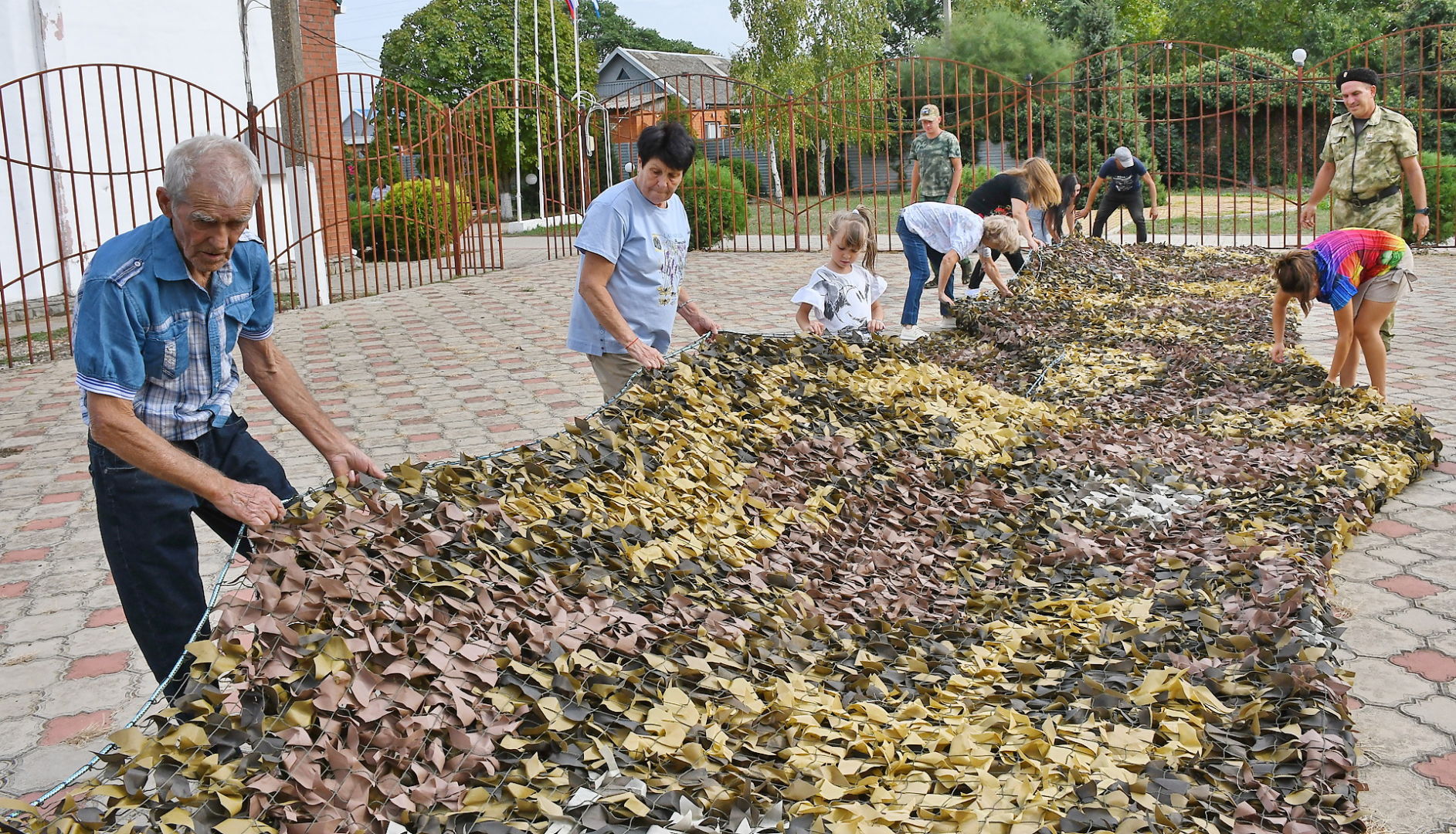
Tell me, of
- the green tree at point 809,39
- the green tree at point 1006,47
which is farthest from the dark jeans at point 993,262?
the green tree at point 809,39

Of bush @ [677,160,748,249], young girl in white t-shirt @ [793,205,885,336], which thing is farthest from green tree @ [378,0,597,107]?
young girl in white t-shirt @ [793,205,885,336]

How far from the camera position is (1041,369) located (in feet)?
24.8

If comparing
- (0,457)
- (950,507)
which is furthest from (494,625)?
(0,457)

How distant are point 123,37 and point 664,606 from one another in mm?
15011

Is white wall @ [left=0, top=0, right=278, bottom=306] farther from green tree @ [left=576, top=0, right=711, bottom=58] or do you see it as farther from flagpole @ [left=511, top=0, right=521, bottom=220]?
green tree @ [left=576, top=0, right=711, bottom=58]

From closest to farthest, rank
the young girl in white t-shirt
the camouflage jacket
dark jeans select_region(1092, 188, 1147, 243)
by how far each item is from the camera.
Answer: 1. the young girl in white t-shirt
2. the camouflage jacket
3. dark jeans select_region(1092, 188, 1147, 243)

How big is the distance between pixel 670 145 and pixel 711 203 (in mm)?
15034

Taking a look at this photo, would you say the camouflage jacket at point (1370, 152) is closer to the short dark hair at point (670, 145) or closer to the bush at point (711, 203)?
the short dark hair at point (670, 145)

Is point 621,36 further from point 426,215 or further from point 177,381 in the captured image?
point 177,381

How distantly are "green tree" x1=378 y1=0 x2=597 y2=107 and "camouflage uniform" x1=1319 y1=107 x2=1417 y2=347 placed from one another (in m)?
39.6

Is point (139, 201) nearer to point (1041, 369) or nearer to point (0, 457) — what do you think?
point (0, 457)

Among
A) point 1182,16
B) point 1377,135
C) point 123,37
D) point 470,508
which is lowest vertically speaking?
point 470,508

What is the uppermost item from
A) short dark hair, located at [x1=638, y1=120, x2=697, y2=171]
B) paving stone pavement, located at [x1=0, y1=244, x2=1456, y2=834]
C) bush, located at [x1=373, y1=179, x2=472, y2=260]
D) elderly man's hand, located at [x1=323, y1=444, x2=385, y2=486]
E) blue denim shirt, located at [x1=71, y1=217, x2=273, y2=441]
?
bush, located at [x1=373, y1=179, x2=472, y2=260]

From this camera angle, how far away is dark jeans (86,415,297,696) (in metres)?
2.85
